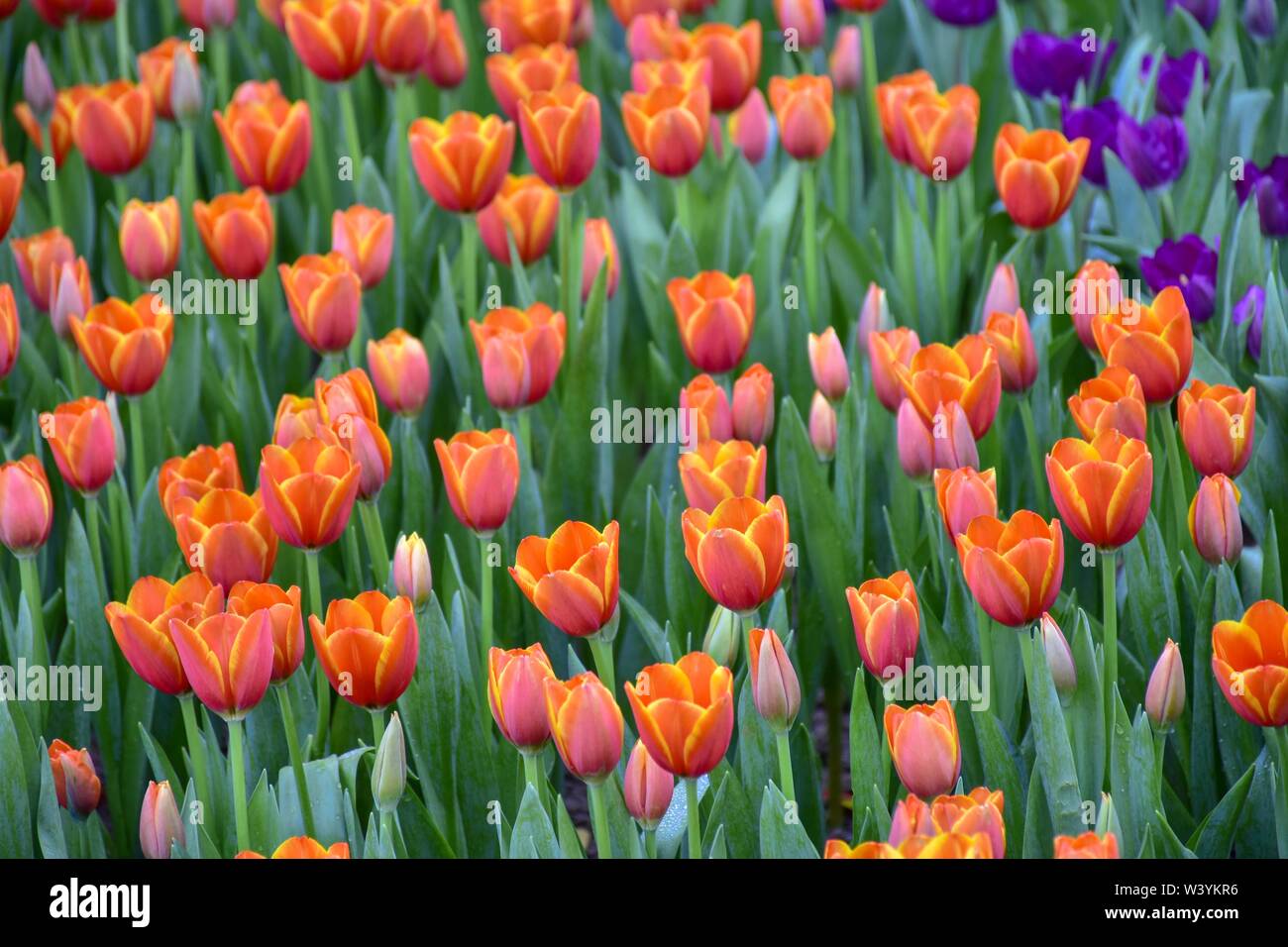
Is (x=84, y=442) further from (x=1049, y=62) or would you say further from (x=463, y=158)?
(x=1049, y=62)

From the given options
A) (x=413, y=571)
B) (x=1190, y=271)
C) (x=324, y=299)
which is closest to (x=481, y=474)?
(x=413, y=571)

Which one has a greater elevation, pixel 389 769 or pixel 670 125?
pixel 670 125

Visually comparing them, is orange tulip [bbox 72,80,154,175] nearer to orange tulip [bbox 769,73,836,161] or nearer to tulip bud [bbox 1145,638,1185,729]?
orange tulip [bbox 769,73,836,161]

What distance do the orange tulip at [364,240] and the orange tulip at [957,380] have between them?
2.75 feet

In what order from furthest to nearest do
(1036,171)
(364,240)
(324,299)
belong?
(364,240) < (1036,171) < (324,299)

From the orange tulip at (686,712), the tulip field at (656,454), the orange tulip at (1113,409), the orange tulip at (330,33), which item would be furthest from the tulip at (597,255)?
the orange tulip at (686,712)

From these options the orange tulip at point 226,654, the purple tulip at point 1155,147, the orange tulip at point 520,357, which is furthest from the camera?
the purple tulip at point 1155,147

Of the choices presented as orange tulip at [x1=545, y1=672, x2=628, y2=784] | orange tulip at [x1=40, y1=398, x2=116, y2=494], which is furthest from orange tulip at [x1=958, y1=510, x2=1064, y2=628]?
orange tulip at [x1=40, y1=398, x2=116, y2=494]

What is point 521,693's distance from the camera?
1.48 metres

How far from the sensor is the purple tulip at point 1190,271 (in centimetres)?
222

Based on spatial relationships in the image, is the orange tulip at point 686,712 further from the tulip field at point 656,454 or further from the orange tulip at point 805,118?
the orange tulip at point 805,118

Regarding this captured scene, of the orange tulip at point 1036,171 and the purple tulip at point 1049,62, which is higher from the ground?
the purple tulip at point 1049,62

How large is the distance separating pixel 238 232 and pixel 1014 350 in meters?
1.09

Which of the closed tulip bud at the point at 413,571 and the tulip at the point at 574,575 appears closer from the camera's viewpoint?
the tulip at the point at 574,575
